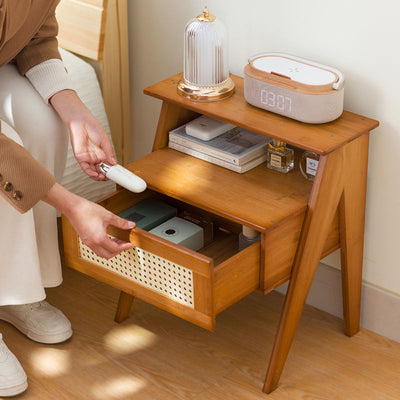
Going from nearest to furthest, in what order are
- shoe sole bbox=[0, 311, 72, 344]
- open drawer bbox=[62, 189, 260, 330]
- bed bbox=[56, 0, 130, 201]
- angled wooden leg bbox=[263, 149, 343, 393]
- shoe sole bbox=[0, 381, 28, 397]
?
open drawer bbox=[62, 189, 260, 330] → angled wooden leg bbox=[263, 149, 343, 393] → shoe sole bbox=[0, 381, 28, 397] → shoe sole bbox=[0, 311, 72, 344] → bed bbox=[56, 0, 130, 201]

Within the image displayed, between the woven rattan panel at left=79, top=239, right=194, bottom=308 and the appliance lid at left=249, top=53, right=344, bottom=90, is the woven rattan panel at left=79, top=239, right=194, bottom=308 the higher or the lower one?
the lower one

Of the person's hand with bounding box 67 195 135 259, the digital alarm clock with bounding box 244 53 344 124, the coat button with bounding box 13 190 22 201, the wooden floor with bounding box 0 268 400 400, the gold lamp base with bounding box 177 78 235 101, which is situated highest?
the digital alarm clock with bounding box 244 53 344 124

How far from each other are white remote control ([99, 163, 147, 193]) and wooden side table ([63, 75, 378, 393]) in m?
0.07

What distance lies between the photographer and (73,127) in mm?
1521

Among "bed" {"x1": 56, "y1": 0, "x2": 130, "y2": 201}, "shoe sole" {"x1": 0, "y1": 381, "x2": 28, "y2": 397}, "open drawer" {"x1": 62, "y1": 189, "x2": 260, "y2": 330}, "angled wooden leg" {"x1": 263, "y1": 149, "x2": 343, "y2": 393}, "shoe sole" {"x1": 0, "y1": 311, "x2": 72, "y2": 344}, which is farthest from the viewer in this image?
"bed" {"x1": 56, "y1": 0, "x2": 130, "y2": 201}

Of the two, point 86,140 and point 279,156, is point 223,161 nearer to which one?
point 279,156

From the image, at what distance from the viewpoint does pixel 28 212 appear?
1.48 meters

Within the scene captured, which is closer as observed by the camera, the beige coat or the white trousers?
the beige coat

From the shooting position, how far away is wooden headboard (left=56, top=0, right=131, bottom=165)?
181 centimetres

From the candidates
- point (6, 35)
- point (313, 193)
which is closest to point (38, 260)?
point (6, 35)

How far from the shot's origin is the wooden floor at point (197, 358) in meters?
1.52

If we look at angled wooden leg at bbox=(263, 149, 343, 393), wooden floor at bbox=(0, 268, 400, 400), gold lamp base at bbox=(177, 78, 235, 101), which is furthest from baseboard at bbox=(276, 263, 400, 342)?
gold lamp base at bbox=(177, 78, 235, 101)

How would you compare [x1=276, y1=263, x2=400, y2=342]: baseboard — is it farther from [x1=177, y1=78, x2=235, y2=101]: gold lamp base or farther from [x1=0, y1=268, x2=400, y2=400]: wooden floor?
[x1=177, y1=78, x2=235, y2=101]: gold lamp base

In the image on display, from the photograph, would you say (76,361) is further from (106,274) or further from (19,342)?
(106,274)
